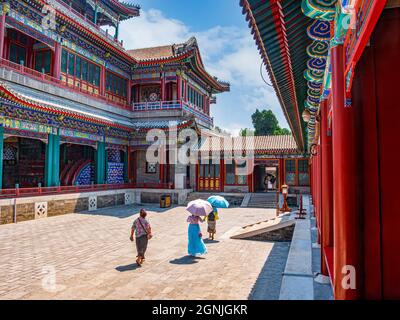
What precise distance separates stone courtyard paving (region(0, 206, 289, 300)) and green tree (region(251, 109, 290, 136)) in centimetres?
3762

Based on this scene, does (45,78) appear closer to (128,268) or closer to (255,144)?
(128,268)

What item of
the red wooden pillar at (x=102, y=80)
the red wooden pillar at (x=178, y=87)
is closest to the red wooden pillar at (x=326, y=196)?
the red wooden pillar at (x=102, y=80)

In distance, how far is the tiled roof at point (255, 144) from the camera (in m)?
19.9

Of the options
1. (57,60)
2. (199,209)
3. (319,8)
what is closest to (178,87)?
(57,60)

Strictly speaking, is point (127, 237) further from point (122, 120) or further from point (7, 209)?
point (122, 120)

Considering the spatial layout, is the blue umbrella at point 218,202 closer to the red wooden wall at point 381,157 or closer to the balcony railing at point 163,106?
the red wooden wall at point 381,157

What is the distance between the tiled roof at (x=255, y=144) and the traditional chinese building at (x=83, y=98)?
2329 millimetres

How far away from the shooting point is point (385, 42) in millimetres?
2701

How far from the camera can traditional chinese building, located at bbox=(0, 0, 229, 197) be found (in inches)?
538

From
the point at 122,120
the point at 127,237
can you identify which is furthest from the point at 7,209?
the point at 122,120

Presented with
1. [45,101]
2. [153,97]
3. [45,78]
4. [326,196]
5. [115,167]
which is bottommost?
[326,196]

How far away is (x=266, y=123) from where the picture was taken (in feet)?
155

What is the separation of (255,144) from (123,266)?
15766mm

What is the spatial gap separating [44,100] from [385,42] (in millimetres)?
15288
